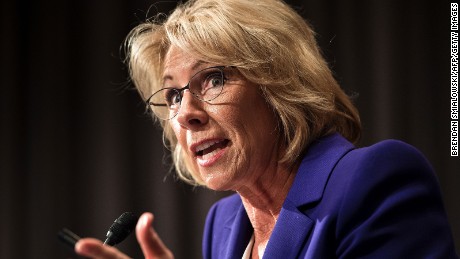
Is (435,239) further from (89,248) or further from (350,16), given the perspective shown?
(350,16)

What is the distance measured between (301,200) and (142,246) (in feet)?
1.83

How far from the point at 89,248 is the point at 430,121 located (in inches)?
76.9

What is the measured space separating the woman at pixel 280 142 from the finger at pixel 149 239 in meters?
0.46

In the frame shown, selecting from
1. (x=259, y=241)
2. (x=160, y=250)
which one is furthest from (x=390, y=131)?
(x=160, y=250)

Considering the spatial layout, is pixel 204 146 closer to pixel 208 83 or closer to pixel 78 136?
pixel 208 83

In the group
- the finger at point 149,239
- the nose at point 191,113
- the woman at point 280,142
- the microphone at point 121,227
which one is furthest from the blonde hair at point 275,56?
the finger at point 149,239

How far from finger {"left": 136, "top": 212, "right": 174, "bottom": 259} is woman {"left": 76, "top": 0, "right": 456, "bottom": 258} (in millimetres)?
462

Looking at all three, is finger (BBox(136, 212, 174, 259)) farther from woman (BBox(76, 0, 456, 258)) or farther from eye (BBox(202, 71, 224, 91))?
eye (BBox(202, 71, 224, 91))

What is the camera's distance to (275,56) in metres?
1.66

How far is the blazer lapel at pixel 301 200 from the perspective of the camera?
148 cm

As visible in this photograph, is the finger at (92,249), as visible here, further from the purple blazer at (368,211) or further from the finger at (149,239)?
the purple blazer at (368,211)

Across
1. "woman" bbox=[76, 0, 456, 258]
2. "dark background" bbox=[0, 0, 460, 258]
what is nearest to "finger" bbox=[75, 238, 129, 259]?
"woman" bbox=[76, 0, 456, 258]

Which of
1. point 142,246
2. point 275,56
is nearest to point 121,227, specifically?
point 142,246

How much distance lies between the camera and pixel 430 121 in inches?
102
